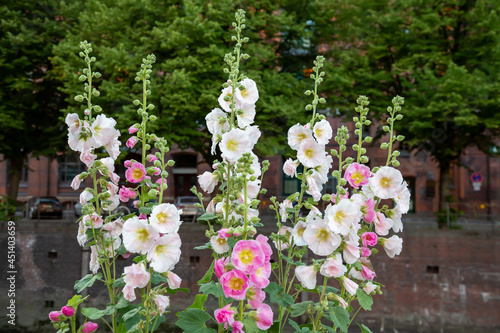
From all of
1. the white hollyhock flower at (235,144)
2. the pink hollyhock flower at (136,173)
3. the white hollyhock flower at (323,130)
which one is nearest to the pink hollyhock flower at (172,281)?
the pink hollyhock flower at (136,173)

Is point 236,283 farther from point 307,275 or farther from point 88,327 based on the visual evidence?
point 88,327

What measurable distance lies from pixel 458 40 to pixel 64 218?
15.1 meters

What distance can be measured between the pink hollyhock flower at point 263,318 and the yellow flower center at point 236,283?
0.51ft

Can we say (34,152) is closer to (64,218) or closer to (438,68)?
(64,218)

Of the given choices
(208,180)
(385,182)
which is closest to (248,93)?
(208,180)

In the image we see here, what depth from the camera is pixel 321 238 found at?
6.54ft

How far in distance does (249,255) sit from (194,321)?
416mm

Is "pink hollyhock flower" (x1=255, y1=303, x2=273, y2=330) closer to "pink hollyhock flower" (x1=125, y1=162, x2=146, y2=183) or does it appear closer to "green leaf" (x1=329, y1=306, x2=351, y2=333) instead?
"green leaf" (x1=329, y1=306, x2=351, y2=333)

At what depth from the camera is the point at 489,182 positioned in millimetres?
28625

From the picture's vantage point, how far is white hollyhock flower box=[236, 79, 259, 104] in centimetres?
214

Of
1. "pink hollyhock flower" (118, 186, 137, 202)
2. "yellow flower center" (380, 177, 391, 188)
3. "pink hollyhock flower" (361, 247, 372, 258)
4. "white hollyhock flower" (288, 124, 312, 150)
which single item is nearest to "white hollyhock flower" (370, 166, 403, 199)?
"yellow flower center" (380, 177, 391, 188)

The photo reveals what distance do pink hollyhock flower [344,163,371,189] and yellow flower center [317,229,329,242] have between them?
13.7 inches

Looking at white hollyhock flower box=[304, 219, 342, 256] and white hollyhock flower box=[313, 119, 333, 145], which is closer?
white hollyhock flower box=[304, 219, 342, 256]

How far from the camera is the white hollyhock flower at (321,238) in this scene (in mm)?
1950
